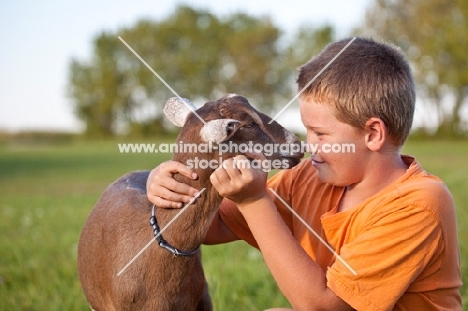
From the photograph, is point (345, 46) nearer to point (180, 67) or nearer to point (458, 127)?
point (458, 127)

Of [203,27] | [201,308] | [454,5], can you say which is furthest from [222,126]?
[203,27]

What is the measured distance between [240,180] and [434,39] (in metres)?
45.3

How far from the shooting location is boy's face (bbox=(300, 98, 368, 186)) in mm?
2943

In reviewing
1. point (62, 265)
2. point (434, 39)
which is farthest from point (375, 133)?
point (434, 39)

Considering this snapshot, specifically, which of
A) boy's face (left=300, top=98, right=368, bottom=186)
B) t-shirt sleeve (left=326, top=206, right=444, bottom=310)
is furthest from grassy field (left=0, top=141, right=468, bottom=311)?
t-shirt sleeve (left=326, top=206, right=444, bottom=310)

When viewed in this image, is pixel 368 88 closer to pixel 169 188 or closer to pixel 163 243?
pixel 169 188

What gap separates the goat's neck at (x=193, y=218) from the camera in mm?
2977

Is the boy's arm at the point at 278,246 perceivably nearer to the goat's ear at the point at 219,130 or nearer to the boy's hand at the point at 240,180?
the boy's hand at the point at 240,180

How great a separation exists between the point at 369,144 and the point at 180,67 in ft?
211

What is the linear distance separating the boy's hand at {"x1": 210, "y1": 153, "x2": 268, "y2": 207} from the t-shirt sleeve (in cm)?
50

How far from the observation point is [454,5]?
45.8 metres

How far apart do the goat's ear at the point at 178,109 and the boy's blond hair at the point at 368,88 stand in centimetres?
58

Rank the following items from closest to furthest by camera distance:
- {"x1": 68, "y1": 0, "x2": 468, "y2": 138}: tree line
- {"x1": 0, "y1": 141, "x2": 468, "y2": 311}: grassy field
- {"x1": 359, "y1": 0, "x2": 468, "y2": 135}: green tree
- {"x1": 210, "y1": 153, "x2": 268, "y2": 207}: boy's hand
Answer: {"x1": 210, "y1": 153, "x2": 268, "y2": 207}: boy's hand, {"x1": 0, "y1": 141, "x2": 468, "y2": 311}: grassy field, {"x1": 359, "y1": 0, "x2": 468, "y2": 135}: green tree, {"x1": 68, "y1": 0, "x2": 468, "y2": 138}: tree line

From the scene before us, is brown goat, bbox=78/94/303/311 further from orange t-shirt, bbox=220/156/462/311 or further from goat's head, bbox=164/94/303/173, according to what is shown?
orange t-shirt, bbox=220/156/462/311
